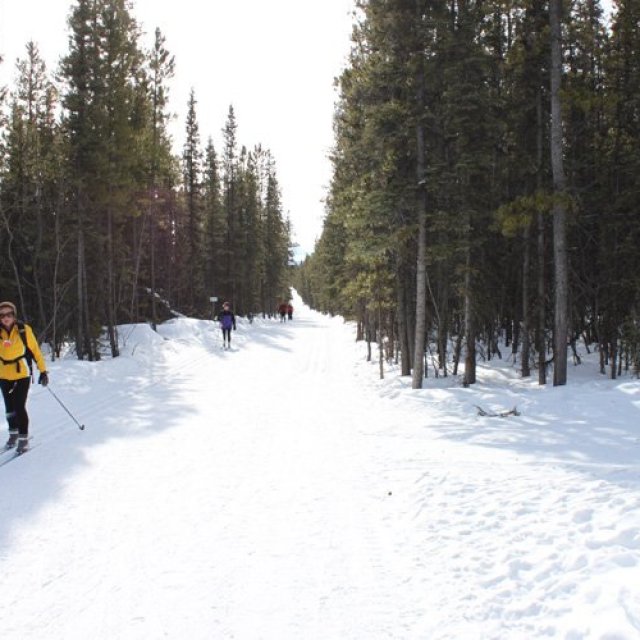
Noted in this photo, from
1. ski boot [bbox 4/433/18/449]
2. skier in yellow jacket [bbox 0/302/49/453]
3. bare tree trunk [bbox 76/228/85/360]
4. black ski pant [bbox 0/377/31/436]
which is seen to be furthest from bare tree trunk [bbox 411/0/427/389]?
bare tree trunk [bbox 76/228/85/360]

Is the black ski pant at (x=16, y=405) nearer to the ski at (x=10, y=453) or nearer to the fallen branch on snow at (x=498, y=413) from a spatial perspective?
the ski at (x=10, y=453)

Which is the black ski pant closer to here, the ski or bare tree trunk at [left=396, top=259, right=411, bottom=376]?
the ski

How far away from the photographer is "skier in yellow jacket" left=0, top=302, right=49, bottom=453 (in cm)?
772

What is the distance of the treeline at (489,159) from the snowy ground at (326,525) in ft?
14.5

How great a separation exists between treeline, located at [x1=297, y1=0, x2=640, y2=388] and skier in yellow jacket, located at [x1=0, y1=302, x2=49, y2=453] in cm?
881

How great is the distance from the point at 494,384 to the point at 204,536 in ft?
39.3

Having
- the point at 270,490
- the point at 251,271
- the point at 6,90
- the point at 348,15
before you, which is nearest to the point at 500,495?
the point at 270,490

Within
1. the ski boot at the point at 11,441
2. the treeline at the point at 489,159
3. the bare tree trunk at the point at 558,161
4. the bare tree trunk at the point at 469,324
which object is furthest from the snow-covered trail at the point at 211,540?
the treeline at the point at 489,159

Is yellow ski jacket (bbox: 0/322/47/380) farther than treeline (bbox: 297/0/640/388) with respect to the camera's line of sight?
No

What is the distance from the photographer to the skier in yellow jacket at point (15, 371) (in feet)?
25.3

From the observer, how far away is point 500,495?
221 inches

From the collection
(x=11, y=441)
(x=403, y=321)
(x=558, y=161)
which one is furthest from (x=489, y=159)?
(x=11, y=441)

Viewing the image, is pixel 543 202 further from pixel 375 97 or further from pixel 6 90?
pixel 6 90

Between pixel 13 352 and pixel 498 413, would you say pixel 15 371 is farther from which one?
pixel 498 413
